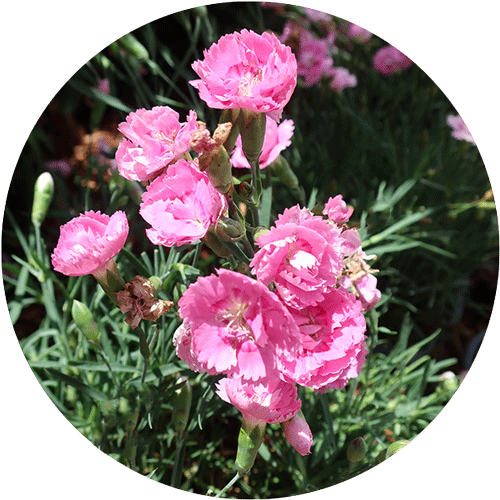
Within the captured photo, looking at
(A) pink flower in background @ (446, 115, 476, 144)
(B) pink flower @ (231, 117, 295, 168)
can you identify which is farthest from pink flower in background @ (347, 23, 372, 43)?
(B) pink flower @ (231, 117, 295, 168)

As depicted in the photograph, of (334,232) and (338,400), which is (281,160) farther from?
(338,400)

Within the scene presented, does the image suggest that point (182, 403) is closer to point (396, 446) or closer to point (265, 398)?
point (265, 398)

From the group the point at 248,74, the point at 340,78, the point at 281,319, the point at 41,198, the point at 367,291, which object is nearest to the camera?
the point at 281,319

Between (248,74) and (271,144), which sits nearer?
(248,74)

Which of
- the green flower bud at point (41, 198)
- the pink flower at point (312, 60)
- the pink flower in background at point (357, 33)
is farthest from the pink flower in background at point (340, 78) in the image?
the green flower bud at point (41, 198)

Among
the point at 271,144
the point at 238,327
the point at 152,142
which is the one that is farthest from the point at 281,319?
the point at 271,144


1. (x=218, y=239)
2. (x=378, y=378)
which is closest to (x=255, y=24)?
(x=378, y=378)
